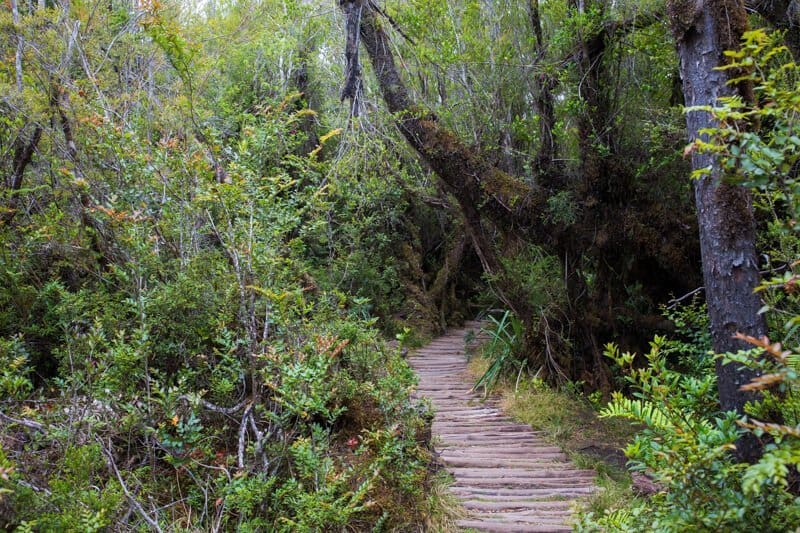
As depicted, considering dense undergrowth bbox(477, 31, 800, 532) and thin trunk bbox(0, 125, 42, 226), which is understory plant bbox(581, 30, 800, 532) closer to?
dense undergrowth bbox(477, 31, 800, 532)

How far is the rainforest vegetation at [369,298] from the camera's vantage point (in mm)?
2191

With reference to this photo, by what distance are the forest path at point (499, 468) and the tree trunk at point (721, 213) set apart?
142cm

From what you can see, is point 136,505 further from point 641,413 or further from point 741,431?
point 741,431

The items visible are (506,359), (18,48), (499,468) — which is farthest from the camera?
(506,359)

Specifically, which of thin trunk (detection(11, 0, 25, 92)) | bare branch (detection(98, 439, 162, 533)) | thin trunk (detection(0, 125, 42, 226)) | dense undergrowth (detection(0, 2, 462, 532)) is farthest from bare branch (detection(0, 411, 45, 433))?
thin trunk (detection(11, 0, 25, 92))

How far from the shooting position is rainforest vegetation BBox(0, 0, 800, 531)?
2.19 m

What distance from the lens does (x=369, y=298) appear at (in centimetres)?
523

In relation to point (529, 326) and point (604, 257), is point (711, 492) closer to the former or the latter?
point (604, 257)

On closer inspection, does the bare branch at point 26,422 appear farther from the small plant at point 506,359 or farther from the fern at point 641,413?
the small plant at point 506,359

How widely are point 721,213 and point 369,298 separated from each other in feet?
10.4

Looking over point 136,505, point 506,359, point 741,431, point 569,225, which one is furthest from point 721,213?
point 506,359

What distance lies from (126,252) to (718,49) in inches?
145

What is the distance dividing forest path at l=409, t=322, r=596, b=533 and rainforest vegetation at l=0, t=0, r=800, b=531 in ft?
1.26

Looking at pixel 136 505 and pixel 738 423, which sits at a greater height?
pixel 738 423
